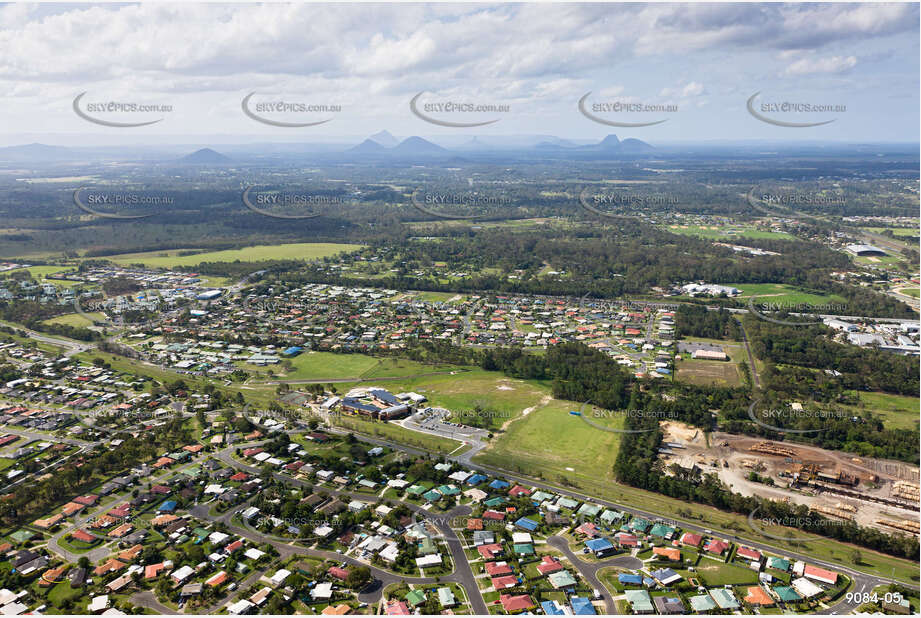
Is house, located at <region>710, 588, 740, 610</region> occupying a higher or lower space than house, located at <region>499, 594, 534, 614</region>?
lower

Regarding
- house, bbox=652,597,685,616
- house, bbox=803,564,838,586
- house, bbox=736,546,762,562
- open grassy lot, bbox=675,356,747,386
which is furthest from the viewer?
open grassy lot, bbox=675,356,747,386

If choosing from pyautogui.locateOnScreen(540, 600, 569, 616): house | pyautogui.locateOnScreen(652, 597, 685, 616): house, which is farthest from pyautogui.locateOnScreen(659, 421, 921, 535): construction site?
pyautogui.locateOnScreen(540, 600, 569, 616): house

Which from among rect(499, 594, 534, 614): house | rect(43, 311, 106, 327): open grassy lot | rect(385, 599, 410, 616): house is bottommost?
rect(499, 594, 534, 614): house

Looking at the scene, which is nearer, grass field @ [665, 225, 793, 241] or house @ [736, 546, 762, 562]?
house @ [736, 546, 762, 562]

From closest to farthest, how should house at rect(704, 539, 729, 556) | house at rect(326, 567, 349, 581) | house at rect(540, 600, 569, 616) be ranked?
house at rect(540, 600, 569, 616) < house at rect(326, 567, 349, 581) < house at rect(704, 539, 729, 556)

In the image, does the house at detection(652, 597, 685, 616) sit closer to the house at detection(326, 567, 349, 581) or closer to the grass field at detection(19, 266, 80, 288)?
the house at detection(326, 567, 349, 581)
